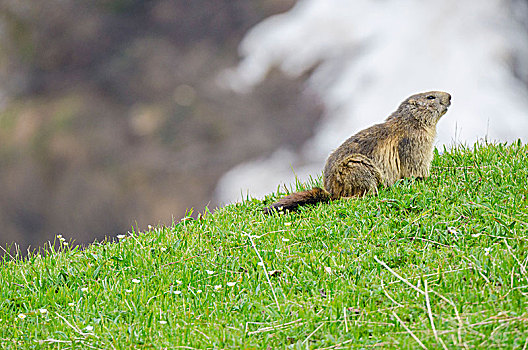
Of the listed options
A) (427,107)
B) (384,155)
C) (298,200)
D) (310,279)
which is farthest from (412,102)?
(310,279)

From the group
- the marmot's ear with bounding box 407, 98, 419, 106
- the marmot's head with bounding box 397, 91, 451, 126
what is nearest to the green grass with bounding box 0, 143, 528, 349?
the marmot's head with bounding box 397, 91, 451, 126

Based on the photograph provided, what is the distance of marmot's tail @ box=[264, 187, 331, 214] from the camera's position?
459cm

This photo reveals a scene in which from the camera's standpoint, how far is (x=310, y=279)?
10.4ft

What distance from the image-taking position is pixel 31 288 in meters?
3.50

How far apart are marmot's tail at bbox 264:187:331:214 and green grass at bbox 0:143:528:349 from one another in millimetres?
129

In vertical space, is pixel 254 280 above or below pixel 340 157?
below

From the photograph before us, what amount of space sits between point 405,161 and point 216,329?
2.92 meters

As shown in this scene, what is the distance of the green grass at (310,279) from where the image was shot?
254cm

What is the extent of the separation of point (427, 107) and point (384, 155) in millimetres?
738

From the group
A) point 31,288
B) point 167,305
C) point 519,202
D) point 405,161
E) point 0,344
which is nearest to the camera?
point 0,344

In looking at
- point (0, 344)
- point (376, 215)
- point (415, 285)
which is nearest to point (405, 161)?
point (376, 215)

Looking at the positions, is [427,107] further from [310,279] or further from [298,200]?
[310,279]

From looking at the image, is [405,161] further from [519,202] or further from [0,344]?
[0,344]

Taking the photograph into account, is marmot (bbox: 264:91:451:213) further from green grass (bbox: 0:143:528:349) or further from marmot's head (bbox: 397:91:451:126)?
green grass (bbox: 0:143:528:349)
